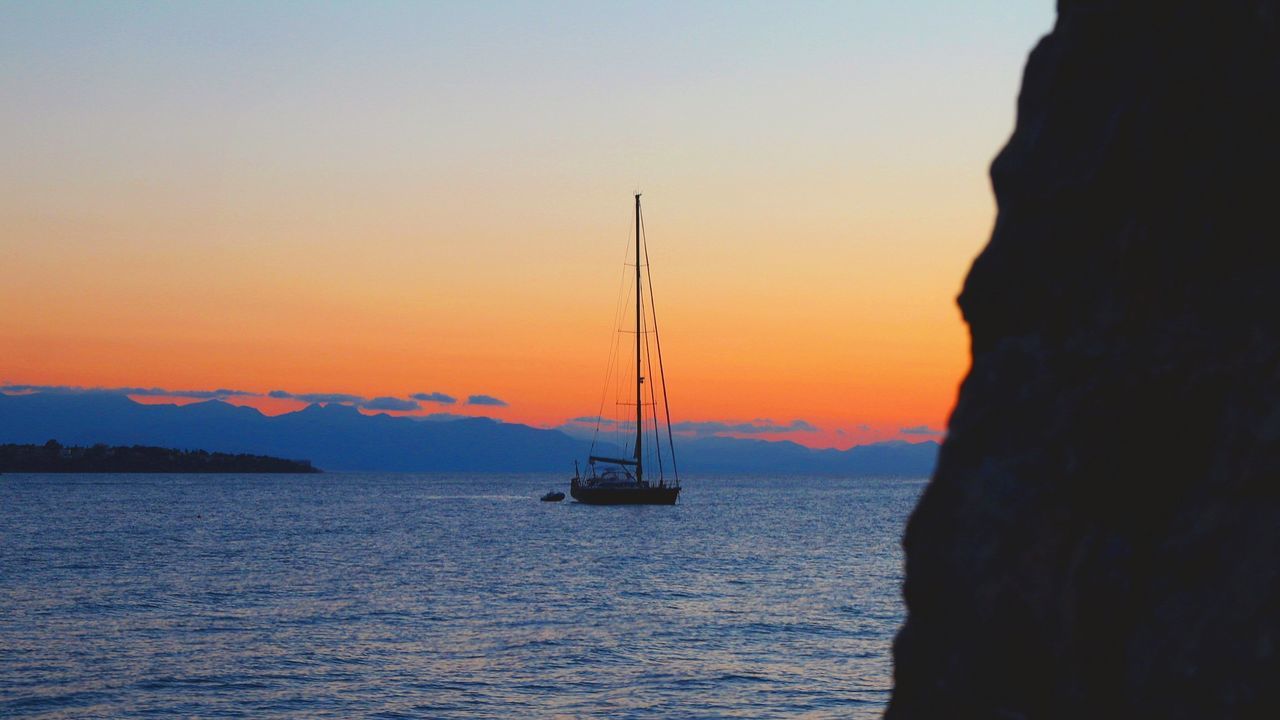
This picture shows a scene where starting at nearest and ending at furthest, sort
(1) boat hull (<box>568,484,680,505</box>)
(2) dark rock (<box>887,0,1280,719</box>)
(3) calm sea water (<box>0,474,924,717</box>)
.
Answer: (2) dark rock (<box>887,0,1280,719</box>) → (3) calm sea water (<box>0,474,924,717</box>) → (1) boat hull (<box>568,484,680,505</box>)

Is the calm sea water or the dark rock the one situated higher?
the dark rock

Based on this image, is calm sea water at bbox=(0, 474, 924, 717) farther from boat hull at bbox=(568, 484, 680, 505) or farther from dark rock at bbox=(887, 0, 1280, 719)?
boat hull at bbox=(568, 484, 680, 505)

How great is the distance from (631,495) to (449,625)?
214 feet

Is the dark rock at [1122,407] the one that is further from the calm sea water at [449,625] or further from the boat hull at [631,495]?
the boat hull at [631,495]

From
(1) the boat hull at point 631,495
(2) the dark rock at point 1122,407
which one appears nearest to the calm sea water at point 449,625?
(2) the dark rock at point 1122,407

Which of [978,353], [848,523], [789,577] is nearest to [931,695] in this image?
[978,353]

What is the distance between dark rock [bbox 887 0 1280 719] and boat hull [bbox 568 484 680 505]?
91227 millimetres

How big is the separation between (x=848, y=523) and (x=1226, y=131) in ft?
305

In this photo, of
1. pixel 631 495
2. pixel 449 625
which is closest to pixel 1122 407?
pixel 449 625

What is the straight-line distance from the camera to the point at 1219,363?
8102 millimetres

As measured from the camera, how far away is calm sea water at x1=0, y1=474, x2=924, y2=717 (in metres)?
25.8

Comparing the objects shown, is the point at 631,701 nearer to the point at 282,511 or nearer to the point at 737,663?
the point at 737,663

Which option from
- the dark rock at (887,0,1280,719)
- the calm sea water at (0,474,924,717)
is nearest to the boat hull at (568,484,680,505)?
the calm sea water at (0,474,924,717)

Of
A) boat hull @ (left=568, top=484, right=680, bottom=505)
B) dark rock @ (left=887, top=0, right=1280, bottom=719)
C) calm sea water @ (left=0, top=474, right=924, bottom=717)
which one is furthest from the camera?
boat hull @ (left=568, top=484, right=680, bottom=505)
